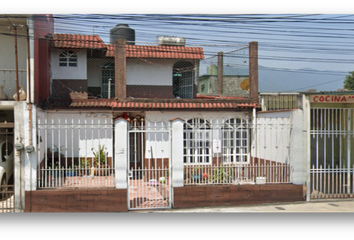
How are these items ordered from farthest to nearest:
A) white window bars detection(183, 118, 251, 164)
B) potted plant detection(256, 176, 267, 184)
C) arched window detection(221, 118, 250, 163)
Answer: arched window detection(221, 118, 250, 163)
potted plant detection(256, 176, 267, 184)
white window bars detection(183, 118, 251, 164)

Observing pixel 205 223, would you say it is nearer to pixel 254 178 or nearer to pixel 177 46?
pixel 254 178

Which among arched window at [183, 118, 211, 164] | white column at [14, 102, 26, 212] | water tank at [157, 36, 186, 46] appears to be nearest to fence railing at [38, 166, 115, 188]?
white column at [14, 102, 26, 212]

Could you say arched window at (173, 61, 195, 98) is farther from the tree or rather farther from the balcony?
the tree

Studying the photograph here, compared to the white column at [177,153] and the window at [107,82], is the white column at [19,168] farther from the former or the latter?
the window at [107,82]

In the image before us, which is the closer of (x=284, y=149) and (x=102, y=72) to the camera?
(x=284, y=149)

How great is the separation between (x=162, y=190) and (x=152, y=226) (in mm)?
2865

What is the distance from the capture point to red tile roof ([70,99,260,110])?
12282 millimetres

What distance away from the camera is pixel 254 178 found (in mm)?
9086

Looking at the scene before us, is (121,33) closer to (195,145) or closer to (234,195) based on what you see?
(195,145)

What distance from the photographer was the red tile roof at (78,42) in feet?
41.8

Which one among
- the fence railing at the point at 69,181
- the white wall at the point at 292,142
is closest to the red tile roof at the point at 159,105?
the white wall at the point at 292,142

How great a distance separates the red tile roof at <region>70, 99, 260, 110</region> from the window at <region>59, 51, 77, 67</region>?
1.81 metres

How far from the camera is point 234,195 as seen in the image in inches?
348

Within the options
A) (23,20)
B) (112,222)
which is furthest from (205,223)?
(23,20)
